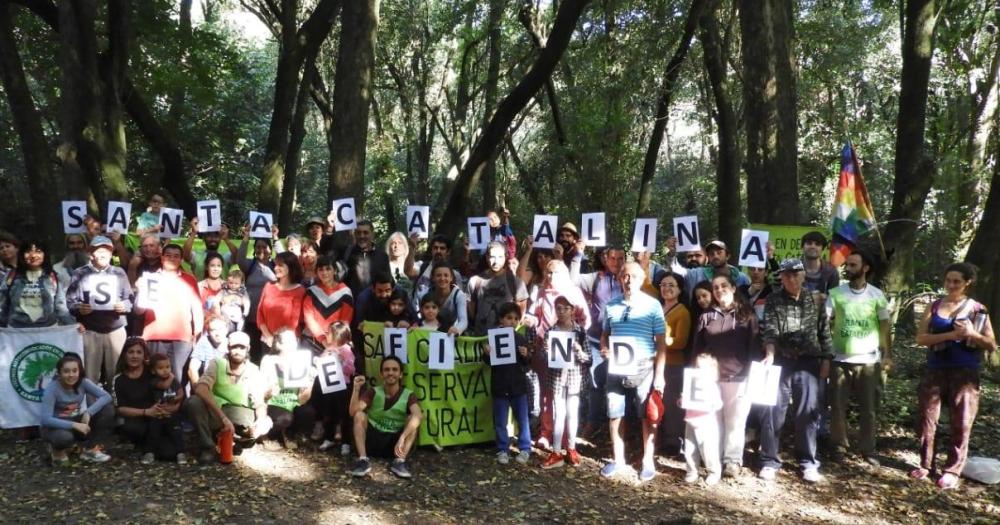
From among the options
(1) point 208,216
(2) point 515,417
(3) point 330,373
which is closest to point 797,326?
(2) point 515,417

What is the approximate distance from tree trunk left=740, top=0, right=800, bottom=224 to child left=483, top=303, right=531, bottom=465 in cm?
370

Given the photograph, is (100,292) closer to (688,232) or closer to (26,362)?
(26,362)

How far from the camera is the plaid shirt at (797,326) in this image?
702 centimetres

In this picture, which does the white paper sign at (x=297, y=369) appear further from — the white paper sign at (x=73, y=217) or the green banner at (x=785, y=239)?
the green banner at (x=785, y=239)

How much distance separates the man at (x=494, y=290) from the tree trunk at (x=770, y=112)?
3.42 metres

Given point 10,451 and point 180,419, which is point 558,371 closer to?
point 180,419

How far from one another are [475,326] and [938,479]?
14.8 ft

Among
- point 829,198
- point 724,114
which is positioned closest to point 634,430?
point 724,114

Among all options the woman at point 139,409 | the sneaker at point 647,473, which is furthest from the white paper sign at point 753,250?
the woman at point 139,409

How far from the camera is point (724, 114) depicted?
14.6m

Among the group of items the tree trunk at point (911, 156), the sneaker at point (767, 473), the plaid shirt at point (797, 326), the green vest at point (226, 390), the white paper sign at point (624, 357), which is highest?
the tree trunk at point (911, 156)

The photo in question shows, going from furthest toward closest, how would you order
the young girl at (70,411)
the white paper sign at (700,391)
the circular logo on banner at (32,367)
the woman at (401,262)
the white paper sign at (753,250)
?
1. the woman at (401,262)
2. the white paper sign at (753,250)
3. the circular logo on banner at (32,367)
4. the white paper sign at (700,391)
5. the young girl at (70,411)

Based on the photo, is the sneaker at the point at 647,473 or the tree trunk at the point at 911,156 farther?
the tree trunk at the point at 911,156

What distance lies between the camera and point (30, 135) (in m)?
13.2
